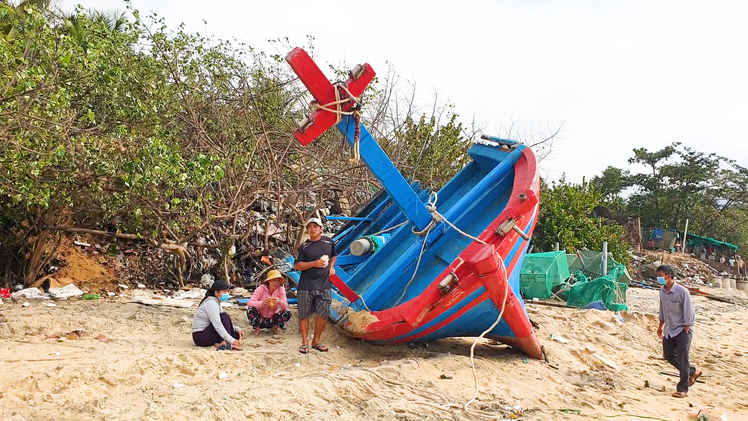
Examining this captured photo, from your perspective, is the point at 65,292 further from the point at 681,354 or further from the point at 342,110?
the point at 681,354

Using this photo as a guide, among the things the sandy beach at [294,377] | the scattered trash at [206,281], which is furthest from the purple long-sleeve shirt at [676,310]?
the scattered trash at [206,281]

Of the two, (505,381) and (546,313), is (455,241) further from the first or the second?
(546,313)

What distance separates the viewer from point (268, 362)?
14.9ft

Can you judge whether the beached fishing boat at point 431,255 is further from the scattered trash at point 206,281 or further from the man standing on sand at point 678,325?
the scattered trash at point 206,281

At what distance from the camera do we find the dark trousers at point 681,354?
484 cm

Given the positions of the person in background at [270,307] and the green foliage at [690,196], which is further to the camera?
the green foliage at [690,196]

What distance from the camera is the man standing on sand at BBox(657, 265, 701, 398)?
486 centimetres

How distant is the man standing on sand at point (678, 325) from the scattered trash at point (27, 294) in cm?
697

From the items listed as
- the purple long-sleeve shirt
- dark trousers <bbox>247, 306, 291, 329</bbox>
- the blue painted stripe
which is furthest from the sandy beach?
the purple long-sleeve shirt

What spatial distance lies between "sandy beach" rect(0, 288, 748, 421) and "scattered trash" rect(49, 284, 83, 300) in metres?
0.30

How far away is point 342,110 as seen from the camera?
4.47 metres

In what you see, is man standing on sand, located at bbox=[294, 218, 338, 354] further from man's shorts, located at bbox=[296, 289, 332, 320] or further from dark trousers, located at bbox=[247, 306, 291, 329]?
dark trousers, located at bbox=[247, 306, 291, 329]

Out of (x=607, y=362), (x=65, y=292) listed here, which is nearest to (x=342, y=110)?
(x=607, y=362)

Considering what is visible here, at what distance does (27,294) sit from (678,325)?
7.17m
